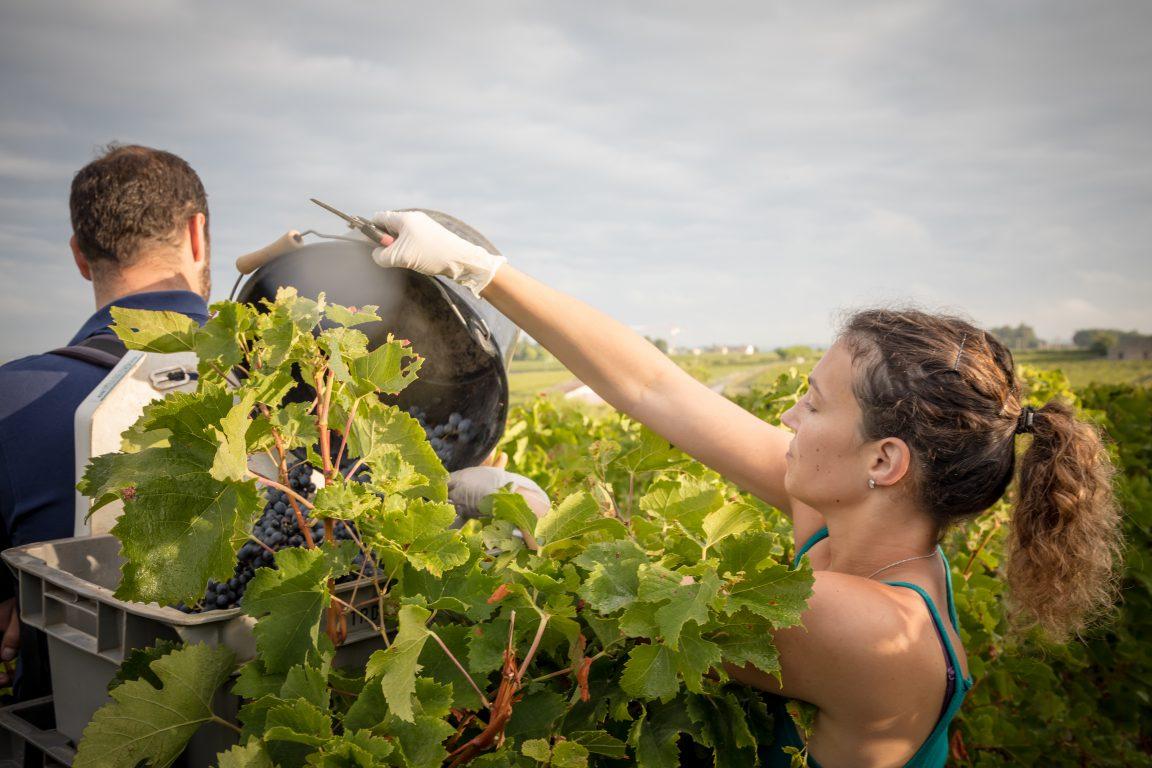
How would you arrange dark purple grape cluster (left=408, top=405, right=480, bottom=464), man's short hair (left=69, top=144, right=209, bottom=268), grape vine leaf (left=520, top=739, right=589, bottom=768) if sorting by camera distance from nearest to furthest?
1. grape vine leaf (left=520, top=739, right=589, bottom=768)
2. dark purple grape cluster (left=408, top=405, right=480, bottom=464)
3. man's short hair (left=69, top=144, right=209, bottom=268)

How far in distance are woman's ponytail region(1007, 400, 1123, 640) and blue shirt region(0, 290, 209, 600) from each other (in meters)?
2.49

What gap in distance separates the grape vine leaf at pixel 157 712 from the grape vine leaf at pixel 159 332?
445mm

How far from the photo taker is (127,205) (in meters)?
2.73

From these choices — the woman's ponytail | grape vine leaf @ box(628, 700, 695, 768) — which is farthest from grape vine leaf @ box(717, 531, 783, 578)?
the woman's ponytail

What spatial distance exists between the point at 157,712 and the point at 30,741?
1.78ft

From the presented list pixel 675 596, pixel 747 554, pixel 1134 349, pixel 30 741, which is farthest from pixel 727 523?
pixel 1134 349

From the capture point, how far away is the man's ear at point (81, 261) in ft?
9.32

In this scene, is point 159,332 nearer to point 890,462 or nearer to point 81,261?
point 890,462

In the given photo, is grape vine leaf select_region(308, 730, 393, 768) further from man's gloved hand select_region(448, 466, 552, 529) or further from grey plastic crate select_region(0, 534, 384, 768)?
man's gloved hand select_region(448, 466, 552, 529)

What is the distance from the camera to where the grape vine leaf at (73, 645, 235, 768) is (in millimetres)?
1106

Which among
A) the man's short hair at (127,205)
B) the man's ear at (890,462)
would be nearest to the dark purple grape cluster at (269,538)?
the man's ear at (890,462)

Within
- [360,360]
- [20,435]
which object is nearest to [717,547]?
[360,360]

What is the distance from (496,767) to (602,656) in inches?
9.3

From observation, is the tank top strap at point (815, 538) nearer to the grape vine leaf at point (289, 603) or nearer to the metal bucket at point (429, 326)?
the metal bucket at point (429, 326)
